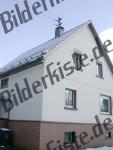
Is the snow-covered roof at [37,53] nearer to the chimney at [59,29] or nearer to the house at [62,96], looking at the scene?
the house at [62,96]

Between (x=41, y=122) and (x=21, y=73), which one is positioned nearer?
(x=41, y=122)

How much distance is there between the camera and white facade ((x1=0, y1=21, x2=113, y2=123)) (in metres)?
13.5

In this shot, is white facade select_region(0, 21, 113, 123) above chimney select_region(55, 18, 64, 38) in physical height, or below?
below

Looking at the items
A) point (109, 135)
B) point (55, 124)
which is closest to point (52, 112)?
point (55, 124)

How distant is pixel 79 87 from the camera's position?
15922 mm

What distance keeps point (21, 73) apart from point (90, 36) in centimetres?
652

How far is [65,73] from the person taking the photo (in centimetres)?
1495

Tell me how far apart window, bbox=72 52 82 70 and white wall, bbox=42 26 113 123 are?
1.15 feet

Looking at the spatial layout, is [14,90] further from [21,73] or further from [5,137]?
[5,137]

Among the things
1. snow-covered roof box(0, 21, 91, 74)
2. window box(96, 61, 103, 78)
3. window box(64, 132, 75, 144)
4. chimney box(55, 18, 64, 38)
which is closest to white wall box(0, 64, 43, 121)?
snow-covered roof box(0, 21, 91, 74)

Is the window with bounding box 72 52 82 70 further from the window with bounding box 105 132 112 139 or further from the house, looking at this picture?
the window with bounding box 105 132 112 139

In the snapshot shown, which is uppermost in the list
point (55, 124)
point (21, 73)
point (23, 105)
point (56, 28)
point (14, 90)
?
point (56, 28)

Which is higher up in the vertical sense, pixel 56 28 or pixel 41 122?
pixel 56 28

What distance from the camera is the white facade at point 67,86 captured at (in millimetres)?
13539
